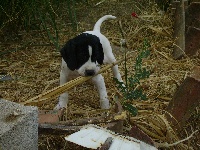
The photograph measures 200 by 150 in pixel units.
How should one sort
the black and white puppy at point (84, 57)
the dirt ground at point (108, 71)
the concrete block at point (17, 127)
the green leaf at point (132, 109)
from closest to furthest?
the concrete block at point (17, 127) < the green leaf at point (132, 109) < the dirt ground at point (108, 71) < the black and white puppy at point (84, 57)

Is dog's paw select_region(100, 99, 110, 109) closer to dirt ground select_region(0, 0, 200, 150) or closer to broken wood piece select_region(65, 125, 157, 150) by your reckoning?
dirt ground select_region(0, 0, 200, 150)

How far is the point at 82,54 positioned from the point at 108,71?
26.5 inches

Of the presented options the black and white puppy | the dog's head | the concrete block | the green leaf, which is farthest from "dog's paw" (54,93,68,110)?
the concrete block

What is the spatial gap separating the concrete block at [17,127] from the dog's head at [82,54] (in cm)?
82

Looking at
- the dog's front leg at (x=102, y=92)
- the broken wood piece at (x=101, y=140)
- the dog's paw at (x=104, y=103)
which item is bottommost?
the dog's paw at (x=104, y=103)

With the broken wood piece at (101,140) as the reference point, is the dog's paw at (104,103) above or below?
below

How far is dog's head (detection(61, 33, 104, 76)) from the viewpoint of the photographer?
2.39 meters

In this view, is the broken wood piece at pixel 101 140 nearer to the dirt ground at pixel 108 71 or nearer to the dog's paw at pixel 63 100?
the dirt ground at pixel 108 71

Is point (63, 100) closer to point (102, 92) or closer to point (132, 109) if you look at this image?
point (102, 92)

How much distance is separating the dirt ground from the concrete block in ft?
1.13

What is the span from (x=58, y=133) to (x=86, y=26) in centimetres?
249

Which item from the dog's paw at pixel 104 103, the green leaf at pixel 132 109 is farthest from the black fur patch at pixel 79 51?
the green leaf at pixel 132 109

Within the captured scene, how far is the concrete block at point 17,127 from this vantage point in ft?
4.75

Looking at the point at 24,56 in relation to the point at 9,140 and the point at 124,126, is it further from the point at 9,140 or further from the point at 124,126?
the point at 9,140
